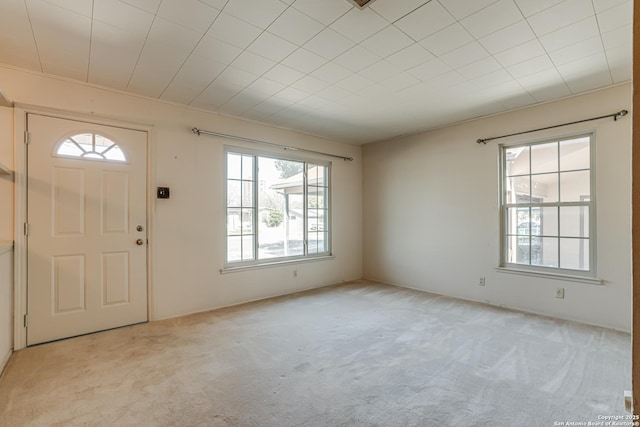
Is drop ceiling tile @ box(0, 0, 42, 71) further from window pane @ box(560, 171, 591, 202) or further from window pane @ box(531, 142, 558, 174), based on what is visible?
window pane @ box(560, 171, 591, 202)

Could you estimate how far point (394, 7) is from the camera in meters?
1.91

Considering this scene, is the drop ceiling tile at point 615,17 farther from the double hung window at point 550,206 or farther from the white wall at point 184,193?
the white wall at point 184,193

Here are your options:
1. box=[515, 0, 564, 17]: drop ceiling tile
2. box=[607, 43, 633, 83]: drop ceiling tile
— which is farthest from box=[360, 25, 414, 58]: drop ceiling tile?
box=[607, 43, 633, 83]: drop ceiling tile

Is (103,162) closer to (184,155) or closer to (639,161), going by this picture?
(184,155)

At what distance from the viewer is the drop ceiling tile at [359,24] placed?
1985 millimetres

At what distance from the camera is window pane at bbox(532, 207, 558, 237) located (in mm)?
3553

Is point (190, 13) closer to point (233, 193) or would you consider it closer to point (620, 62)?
point (233, 193)

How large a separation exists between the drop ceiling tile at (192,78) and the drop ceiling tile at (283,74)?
1.40 ft

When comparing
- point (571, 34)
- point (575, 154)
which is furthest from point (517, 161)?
point (571, 34)

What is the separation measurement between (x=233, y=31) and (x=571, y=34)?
2.48 metres

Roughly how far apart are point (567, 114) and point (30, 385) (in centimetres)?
544

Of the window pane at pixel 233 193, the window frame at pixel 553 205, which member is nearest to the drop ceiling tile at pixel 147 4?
the window pane at pixel 233 193

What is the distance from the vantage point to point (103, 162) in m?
3.06

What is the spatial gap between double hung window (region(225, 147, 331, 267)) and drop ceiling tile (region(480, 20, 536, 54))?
2916 millimetres
